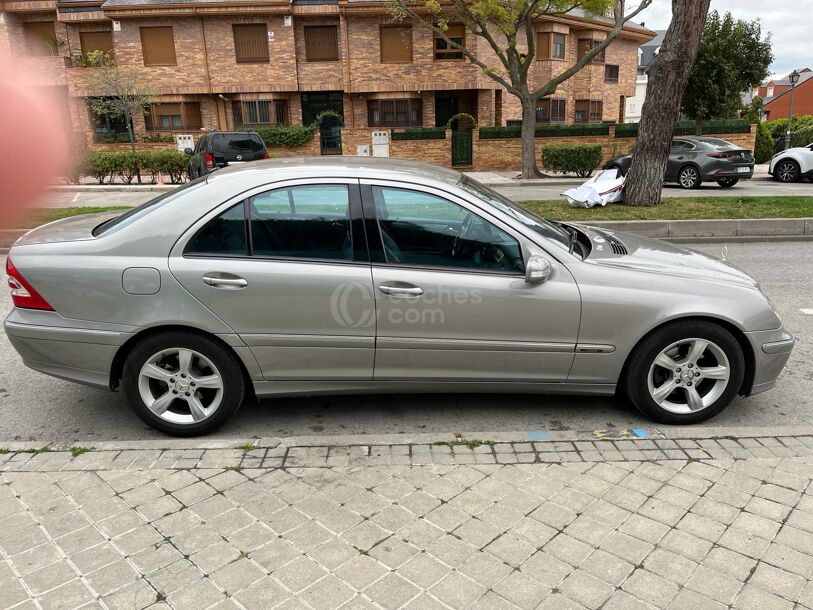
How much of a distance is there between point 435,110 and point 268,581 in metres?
30.2

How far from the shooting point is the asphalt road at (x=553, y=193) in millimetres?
15898

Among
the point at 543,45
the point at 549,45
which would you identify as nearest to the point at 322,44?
the point at 543,45

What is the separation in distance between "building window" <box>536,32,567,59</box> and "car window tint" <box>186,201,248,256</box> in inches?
1234

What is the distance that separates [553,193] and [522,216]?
13.8 meters

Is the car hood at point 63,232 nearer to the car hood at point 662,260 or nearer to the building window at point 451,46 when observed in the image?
the car hood at point 662,260

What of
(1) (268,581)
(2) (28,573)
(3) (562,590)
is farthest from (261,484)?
(3) (562,590)

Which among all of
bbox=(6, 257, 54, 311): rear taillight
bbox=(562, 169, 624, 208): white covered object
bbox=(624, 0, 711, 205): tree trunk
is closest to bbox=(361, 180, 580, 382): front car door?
bbox=(6, 257, 54, 311): rear taillight

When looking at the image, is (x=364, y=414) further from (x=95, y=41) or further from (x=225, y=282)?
(x=95, y=41)

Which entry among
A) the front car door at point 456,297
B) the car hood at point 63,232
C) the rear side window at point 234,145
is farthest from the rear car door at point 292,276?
the rear side window at point 234,145

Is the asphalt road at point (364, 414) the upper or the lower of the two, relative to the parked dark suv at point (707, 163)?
lower

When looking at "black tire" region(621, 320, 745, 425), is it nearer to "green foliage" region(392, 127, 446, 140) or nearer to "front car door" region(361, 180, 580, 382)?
"front car door" region(361, 180, 580, 382)

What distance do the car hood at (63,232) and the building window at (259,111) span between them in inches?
1066

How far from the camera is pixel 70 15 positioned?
28891mm

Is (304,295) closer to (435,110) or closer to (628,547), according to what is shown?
(628,547)
